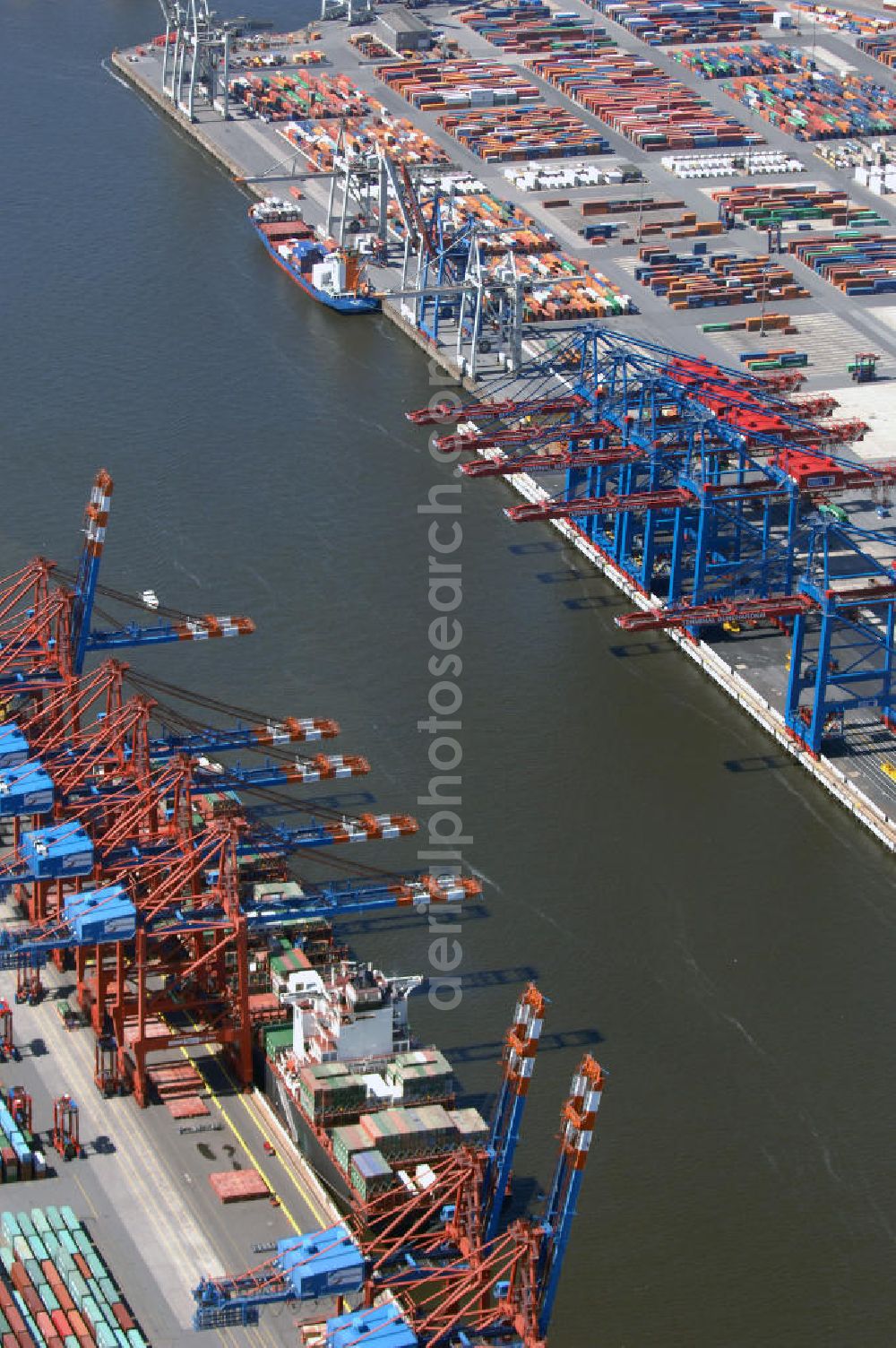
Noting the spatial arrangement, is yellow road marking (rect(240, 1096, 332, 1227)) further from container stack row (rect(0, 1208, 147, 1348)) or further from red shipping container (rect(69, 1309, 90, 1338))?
red shipping container (rect(69, 1309, 90, 1338))

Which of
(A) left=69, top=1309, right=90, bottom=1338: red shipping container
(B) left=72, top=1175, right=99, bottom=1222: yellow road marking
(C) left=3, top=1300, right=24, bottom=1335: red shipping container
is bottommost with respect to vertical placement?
(B) left=72, top=1175, right=99, bottom=1222: yellow road marking

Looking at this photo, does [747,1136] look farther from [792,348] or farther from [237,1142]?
[792,348]

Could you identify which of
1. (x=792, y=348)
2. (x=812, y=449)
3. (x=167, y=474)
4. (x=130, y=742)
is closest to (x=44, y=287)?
(x=167, y=474)

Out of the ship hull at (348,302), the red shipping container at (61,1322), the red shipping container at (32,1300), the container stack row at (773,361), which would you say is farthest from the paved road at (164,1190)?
the ship hull at (348,302)

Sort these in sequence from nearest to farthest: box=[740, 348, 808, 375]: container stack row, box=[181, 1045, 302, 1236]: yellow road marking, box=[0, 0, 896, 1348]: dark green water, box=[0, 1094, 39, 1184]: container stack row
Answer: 1. box=[181, 1045, 302, 1236]: yellow road marking
2. box=[0, 1094, 39, 1184]: container stack row
3. box=[0, 0, 896, 1348]: dark green water
4. box=[740, 348, 808, 375]: container stack row

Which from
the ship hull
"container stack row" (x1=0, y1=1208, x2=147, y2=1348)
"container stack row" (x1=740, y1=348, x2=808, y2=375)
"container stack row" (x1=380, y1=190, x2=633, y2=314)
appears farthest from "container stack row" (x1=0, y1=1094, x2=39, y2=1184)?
the ship hull

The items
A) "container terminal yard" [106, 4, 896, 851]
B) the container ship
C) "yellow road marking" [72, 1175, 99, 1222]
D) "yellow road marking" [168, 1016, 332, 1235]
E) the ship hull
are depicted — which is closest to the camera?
"yellow road marking" [72, 1175, 99, 1222]

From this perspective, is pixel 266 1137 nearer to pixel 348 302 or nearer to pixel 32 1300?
pixel 32 1300

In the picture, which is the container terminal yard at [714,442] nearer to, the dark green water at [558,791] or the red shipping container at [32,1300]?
the dark green water at [558,791]
